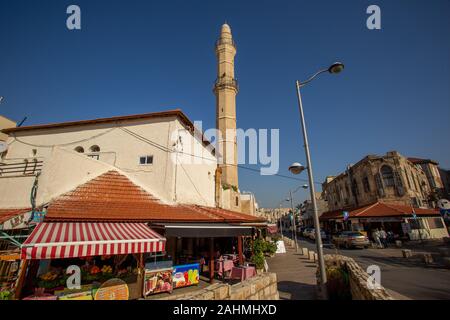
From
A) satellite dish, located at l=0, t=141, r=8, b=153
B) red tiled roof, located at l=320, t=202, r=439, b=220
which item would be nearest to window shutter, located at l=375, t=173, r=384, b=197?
red tiled roof, located at l=320, t=202, r=439, b=220

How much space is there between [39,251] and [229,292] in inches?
200

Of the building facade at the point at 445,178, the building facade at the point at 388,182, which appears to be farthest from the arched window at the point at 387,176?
the building facade at the point at 445,178

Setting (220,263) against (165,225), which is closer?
(165,225)

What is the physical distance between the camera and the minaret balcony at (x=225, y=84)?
30667mm

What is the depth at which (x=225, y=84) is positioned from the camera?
30.6 metres

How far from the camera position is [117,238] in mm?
6816

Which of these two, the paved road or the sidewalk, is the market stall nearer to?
the sidewalk

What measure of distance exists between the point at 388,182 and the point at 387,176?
81 centimetres

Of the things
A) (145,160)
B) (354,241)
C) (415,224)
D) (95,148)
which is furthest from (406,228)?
(95,148)

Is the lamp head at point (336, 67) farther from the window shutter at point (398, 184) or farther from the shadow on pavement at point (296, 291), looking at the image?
the window shutter at point (398, 184)

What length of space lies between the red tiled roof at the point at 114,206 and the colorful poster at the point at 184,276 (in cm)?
205

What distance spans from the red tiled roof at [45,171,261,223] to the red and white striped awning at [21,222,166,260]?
17.9 inches
